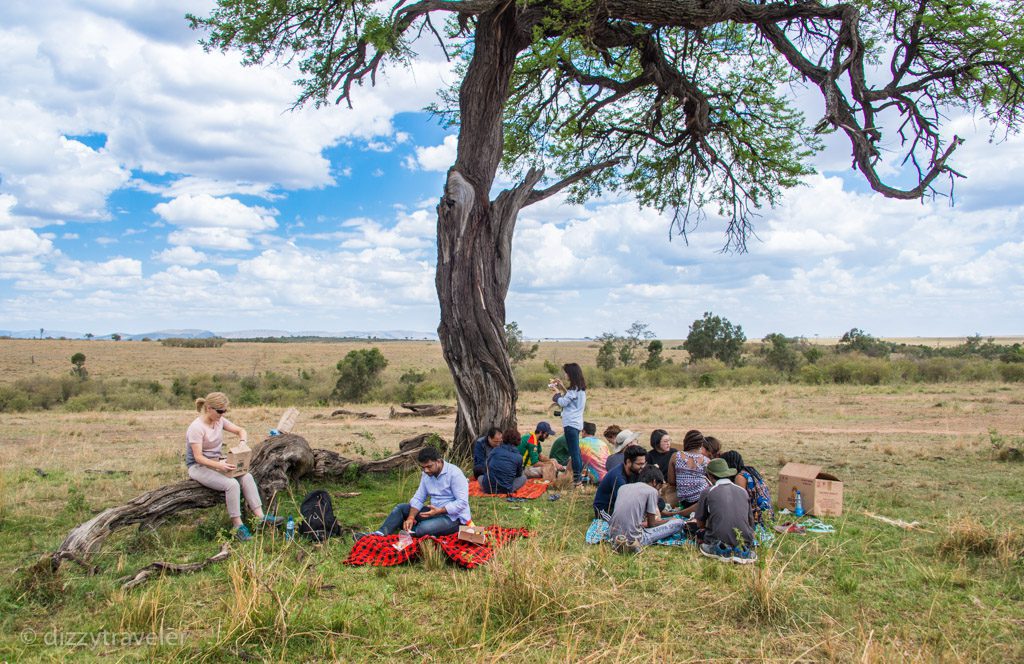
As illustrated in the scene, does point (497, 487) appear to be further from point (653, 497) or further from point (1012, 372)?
point (1012, 372)

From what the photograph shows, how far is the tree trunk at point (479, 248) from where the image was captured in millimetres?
10477

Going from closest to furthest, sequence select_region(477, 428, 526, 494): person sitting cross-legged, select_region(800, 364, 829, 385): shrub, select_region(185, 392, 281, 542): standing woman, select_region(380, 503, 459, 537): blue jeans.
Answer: select_region(380, 503, 459, 537): blue jeans, select_region(185, 392, 281, 542): standing woman, select_region(477, 428, 526, 494): person sitting cross-legged, select_region(800, 364, 829, 385): shrub

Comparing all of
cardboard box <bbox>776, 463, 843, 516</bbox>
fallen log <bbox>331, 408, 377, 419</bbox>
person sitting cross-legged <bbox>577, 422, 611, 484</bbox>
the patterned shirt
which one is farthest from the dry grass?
fallen log <bbox>331, 408, 377, 419</bbox>

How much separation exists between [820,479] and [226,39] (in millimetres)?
10687

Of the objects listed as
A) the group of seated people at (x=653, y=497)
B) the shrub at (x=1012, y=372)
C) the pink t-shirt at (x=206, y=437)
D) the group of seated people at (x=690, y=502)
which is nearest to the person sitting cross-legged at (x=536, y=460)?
the group of seated people at (x=653, y=497)

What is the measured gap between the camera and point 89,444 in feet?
49.0

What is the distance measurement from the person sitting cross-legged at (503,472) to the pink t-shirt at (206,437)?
3556mm

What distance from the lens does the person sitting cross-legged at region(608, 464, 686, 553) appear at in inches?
264

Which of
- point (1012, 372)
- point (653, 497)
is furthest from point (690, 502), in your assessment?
point (1012, 372)

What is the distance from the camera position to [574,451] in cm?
1011

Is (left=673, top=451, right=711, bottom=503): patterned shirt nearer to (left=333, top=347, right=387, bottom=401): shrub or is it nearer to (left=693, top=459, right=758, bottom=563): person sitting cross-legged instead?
(left=693, top=459, right=758, bottom=563): person sitting cross-legged

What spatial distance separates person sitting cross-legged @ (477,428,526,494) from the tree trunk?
50.3 inches

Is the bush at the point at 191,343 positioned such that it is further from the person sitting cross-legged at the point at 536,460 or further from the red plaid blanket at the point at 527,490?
the red plaid blanket at the point at 527,490

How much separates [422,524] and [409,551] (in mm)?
395
